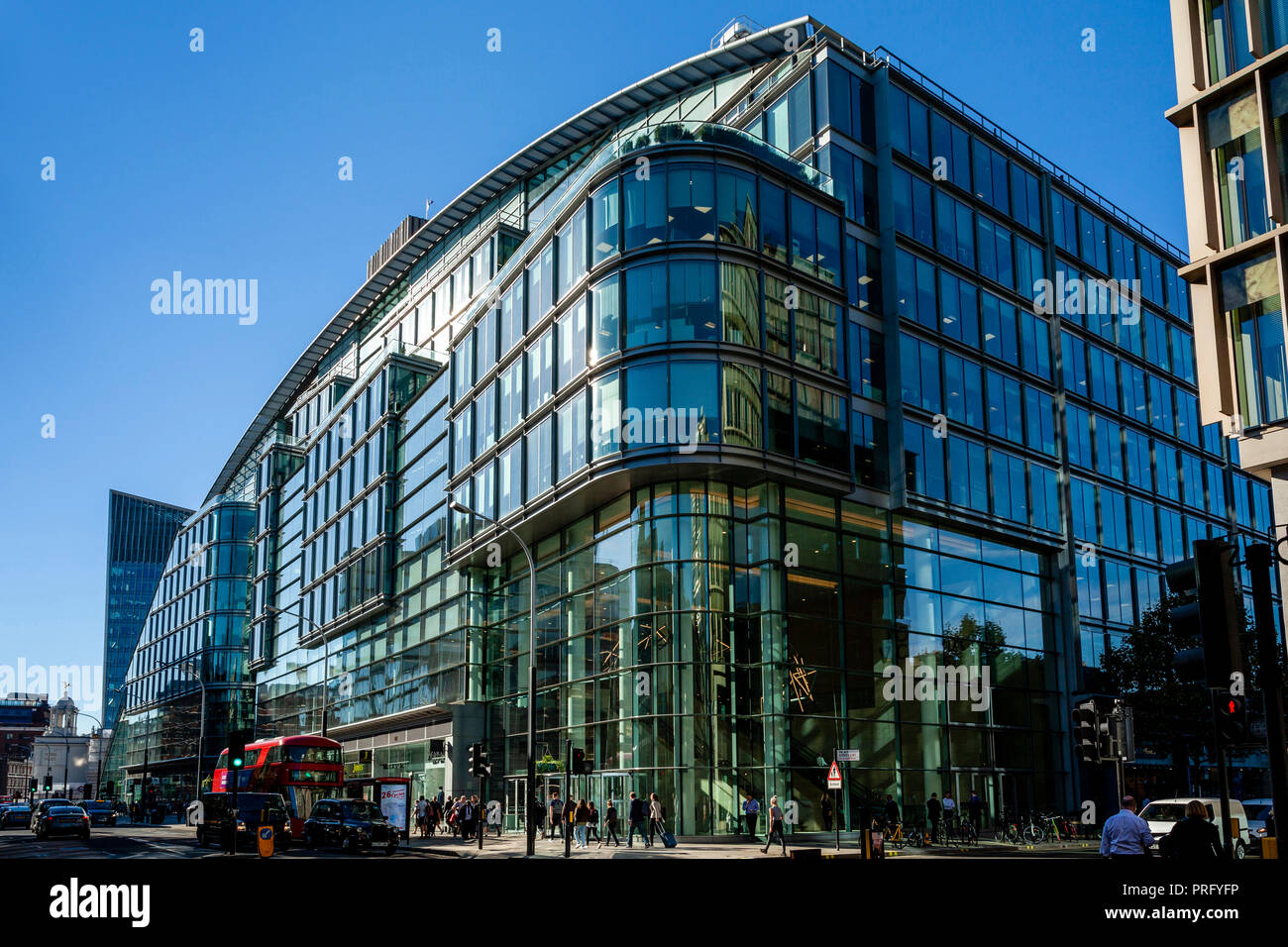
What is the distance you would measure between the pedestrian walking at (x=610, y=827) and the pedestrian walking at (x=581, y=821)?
73 centimetres

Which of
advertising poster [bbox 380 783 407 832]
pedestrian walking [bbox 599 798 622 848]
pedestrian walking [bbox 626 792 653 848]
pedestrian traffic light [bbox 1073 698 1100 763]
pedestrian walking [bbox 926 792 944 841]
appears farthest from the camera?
advertising poster [bbox 380 783 407 832]

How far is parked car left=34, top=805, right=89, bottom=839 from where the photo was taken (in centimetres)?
4716

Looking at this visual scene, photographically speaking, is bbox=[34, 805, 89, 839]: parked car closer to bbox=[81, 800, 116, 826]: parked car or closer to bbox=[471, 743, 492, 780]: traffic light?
bbox=[471, 743, 492, 780]: traffic light

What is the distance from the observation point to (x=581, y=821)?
36.9m

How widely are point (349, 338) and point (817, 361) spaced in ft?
166

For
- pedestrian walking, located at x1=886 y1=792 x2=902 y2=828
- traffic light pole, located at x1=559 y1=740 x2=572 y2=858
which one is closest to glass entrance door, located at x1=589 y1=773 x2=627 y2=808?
traffic light pole, located at x1=559 y1=740 x2=572 y2=858

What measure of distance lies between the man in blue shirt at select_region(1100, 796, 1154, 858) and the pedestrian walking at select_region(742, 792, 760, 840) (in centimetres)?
2365

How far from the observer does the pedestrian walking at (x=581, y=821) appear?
36.8 metres

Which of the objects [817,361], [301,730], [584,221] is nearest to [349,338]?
[301,730]

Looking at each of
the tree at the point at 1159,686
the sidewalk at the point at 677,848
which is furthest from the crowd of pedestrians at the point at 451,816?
the tree at the point at 1159,686

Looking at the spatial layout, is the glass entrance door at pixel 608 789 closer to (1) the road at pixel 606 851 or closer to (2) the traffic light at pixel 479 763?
(1) the road at pixel 606 851

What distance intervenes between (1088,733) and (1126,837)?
236cm

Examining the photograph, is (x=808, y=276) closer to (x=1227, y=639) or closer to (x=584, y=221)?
(x=584, y=221)

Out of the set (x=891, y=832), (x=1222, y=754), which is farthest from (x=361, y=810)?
(x=1222, y=754)
